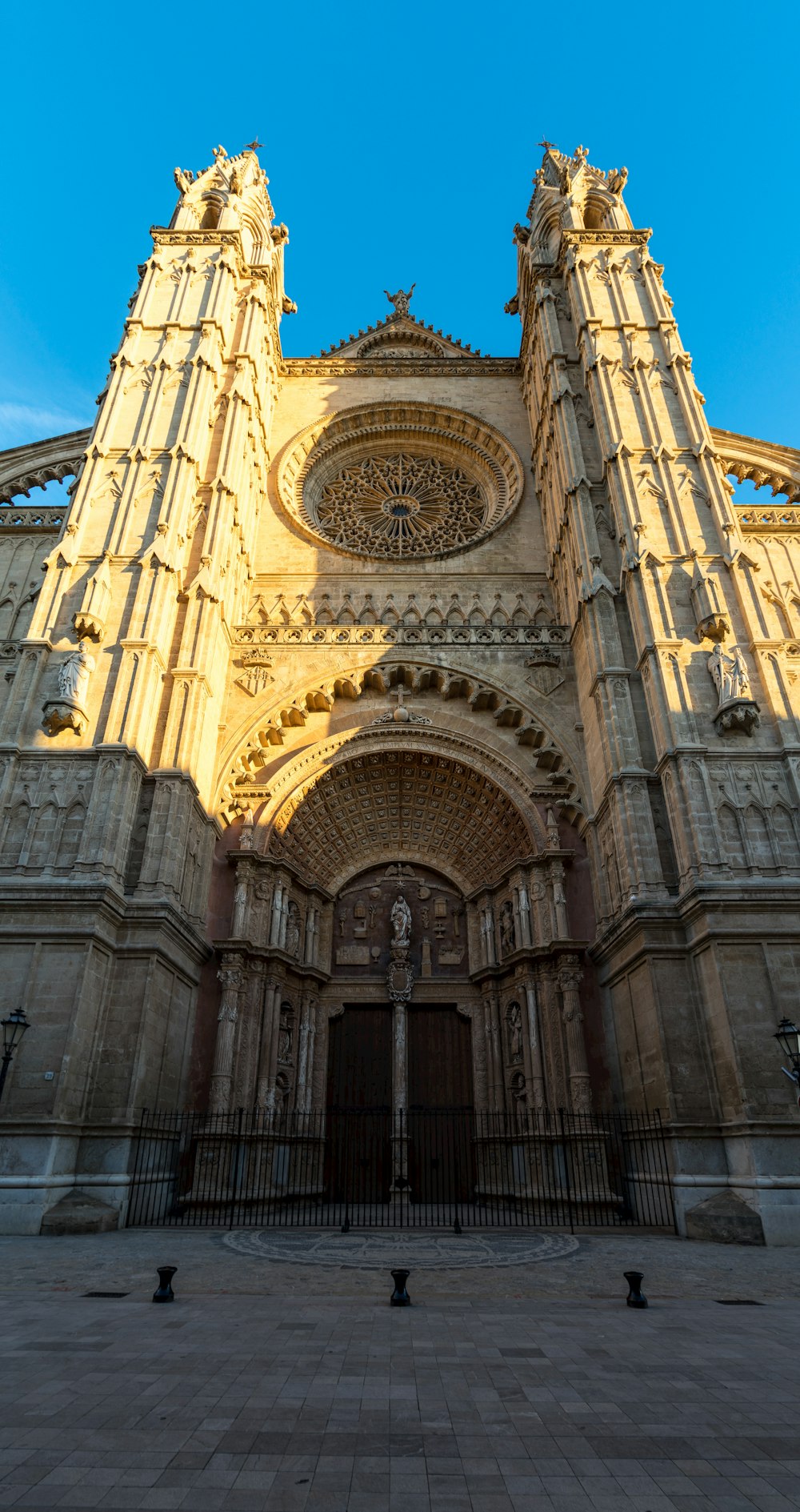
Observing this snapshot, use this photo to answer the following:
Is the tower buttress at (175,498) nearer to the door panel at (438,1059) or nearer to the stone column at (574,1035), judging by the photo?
the door panel at (438,1059)

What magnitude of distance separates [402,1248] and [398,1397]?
6.13 meters

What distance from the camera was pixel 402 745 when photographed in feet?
59.5

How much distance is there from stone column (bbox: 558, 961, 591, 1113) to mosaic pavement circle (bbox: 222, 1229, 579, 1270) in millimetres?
3138

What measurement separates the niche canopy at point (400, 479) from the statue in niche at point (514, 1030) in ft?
41.3

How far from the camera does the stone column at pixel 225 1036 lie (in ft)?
46.6

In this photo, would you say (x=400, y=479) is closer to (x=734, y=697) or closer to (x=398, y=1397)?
(x=734, y=697)

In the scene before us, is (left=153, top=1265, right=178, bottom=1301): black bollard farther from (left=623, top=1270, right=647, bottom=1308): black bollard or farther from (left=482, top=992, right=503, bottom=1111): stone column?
(left=482, top=992, right=503, bottom=1111): stone column

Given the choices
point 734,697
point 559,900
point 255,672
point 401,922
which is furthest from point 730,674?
point 255,672

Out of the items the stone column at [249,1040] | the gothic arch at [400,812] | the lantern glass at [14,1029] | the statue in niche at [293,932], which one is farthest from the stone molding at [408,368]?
the lantern glass at [14,1029]

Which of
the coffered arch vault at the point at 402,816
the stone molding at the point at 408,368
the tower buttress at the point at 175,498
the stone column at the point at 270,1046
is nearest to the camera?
the stone column at the point at 270,1046

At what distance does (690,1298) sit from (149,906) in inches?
373

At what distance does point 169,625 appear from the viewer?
54.0ft

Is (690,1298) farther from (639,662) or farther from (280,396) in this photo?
(280,396)

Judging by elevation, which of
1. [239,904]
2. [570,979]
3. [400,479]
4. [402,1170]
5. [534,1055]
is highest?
[400,479]
